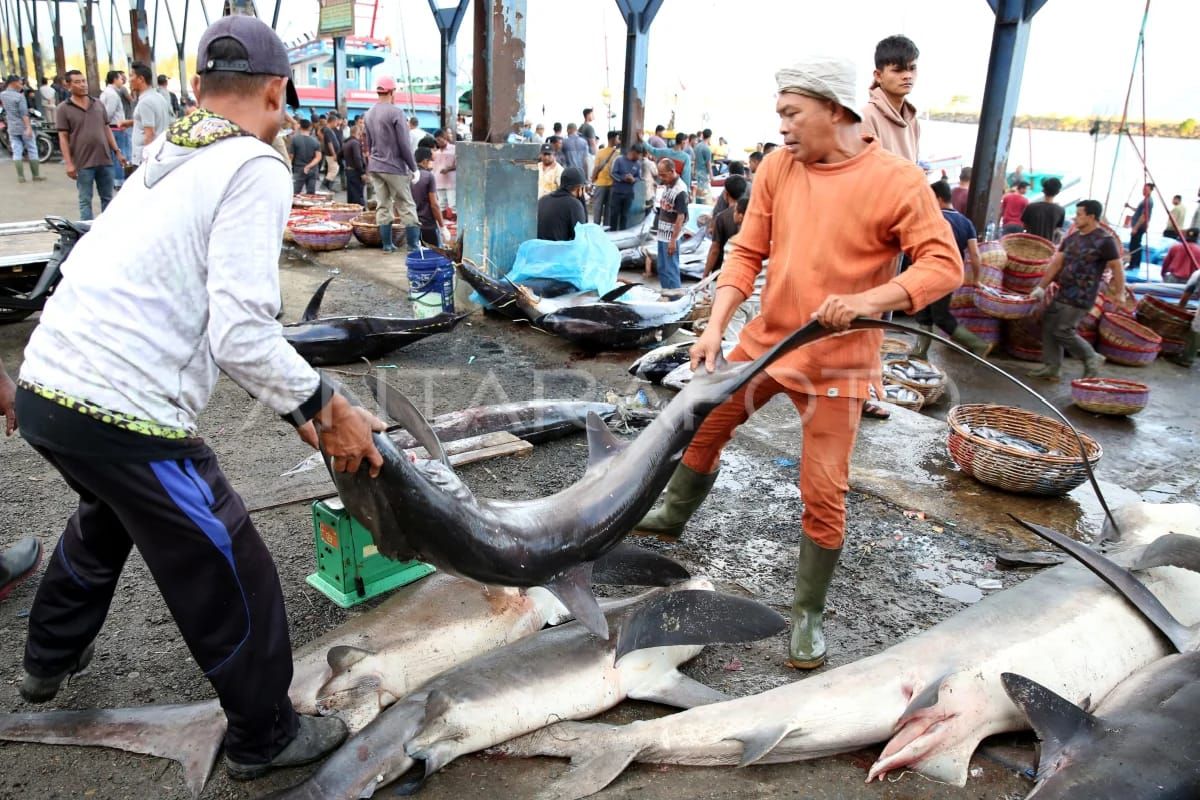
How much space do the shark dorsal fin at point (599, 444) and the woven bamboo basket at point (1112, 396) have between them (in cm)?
596

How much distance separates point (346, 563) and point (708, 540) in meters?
1.90

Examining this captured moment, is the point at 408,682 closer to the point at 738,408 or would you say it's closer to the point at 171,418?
the point at 171,418

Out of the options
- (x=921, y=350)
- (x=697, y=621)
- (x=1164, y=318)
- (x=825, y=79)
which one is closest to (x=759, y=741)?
(x=697, y=621)

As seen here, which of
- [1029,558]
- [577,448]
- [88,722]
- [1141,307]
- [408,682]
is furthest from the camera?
[1141,307]

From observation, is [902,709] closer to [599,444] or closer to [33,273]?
[599,444]

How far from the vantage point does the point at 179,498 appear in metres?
2.08

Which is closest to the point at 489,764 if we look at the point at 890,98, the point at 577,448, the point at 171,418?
the point at 171,418

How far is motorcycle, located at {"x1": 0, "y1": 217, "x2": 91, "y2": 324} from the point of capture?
21.8ft

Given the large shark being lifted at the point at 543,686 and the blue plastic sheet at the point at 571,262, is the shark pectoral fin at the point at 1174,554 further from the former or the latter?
the blue plastic sheet at the point at 571,262

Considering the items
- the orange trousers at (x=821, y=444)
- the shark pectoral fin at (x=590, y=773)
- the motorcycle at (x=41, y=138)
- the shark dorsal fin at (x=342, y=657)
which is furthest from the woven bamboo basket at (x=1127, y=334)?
the motorcycle at (x=41, y=138)

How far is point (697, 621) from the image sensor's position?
2.99 m

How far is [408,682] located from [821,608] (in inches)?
67.0

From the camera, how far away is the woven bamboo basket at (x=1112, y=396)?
7113mm

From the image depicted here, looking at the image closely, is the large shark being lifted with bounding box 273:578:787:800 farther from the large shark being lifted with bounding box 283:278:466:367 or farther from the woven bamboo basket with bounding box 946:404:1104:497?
the large shark being lifted with bounding box 283:278:466:367
